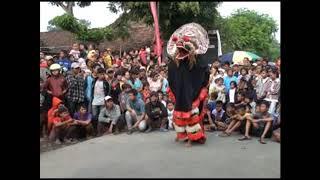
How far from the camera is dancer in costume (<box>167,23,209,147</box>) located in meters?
6.41

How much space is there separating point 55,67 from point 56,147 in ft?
5.62

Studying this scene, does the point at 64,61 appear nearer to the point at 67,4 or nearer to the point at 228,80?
the point at 67,4

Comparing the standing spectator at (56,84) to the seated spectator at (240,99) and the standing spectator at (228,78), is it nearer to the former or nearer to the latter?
the seated spectator at (240,99)

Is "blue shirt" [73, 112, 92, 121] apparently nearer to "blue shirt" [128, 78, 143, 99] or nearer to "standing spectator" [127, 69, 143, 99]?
"standing spectator" [127, 69, 143, 99]

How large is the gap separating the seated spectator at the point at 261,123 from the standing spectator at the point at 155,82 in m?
2.75

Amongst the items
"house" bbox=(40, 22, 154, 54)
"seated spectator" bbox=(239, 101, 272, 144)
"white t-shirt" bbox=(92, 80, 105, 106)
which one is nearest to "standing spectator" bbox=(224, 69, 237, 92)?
"seated spectator" bbox=(239, 101, 272, 144)

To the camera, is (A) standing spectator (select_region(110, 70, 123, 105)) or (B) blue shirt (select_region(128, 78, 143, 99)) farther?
(B) blue shirt (select_region(128, 78, 143, 99))

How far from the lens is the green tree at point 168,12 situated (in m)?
7.20

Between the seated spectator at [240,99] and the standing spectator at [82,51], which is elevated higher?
the standing spectator at [82,51]

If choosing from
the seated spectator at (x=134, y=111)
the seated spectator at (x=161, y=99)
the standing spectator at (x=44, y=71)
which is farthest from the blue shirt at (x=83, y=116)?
the seated spectator at (x=161, y=99)

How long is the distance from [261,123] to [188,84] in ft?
4.72

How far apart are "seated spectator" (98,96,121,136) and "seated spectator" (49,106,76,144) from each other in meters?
0.83

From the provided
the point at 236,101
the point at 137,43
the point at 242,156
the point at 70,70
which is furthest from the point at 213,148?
the point at 137,43
